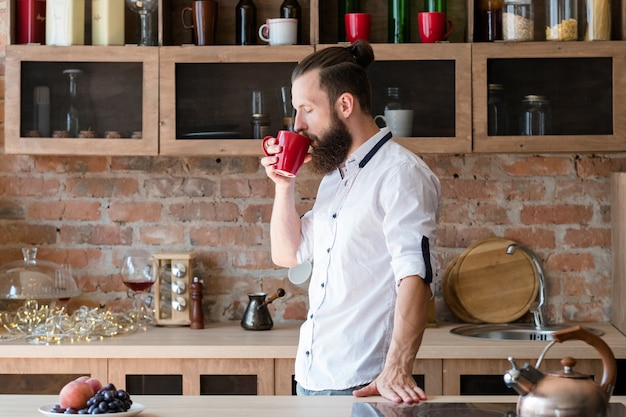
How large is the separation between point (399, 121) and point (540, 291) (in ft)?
2.86

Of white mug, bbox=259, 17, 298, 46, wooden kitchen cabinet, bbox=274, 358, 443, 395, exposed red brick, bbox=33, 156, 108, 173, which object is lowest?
wooden kitchen cabinet, bbox=274, 358, 443, 395

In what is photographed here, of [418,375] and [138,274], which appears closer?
[418,375]

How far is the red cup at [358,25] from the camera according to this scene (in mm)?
3535

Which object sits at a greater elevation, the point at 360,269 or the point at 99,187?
the point at 99,187

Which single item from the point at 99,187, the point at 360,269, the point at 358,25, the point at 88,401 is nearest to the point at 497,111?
the point at 358,25

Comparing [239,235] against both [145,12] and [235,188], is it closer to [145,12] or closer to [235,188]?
[235,188]

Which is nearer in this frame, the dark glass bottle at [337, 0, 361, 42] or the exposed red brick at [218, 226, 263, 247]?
the dark glass bottle at [337, 0, 361, 42]

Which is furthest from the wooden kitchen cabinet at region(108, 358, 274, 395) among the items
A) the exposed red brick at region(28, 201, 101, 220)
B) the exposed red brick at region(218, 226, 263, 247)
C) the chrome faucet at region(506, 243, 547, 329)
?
the chrome faucet at region(506, 243, 547, 329)

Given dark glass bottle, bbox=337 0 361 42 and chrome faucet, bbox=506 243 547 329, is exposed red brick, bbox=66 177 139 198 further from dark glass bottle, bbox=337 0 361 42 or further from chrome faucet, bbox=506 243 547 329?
chrome faucet, bbox=506 243 547 329

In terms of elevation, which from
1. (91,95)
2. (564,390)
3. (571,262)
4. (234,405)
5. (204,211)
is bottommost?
(234,405)

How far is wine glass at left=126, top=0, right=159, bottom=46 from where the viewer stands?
3.60 metres

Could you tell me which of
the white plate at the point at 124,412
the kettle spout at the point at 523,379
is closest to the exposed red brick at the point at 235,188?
the white plate at the point at 124,412

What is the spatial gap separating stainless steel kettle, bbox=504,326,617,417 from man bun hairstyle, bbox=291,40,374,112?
1.01 meters

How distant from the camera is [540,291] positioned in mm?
3742
